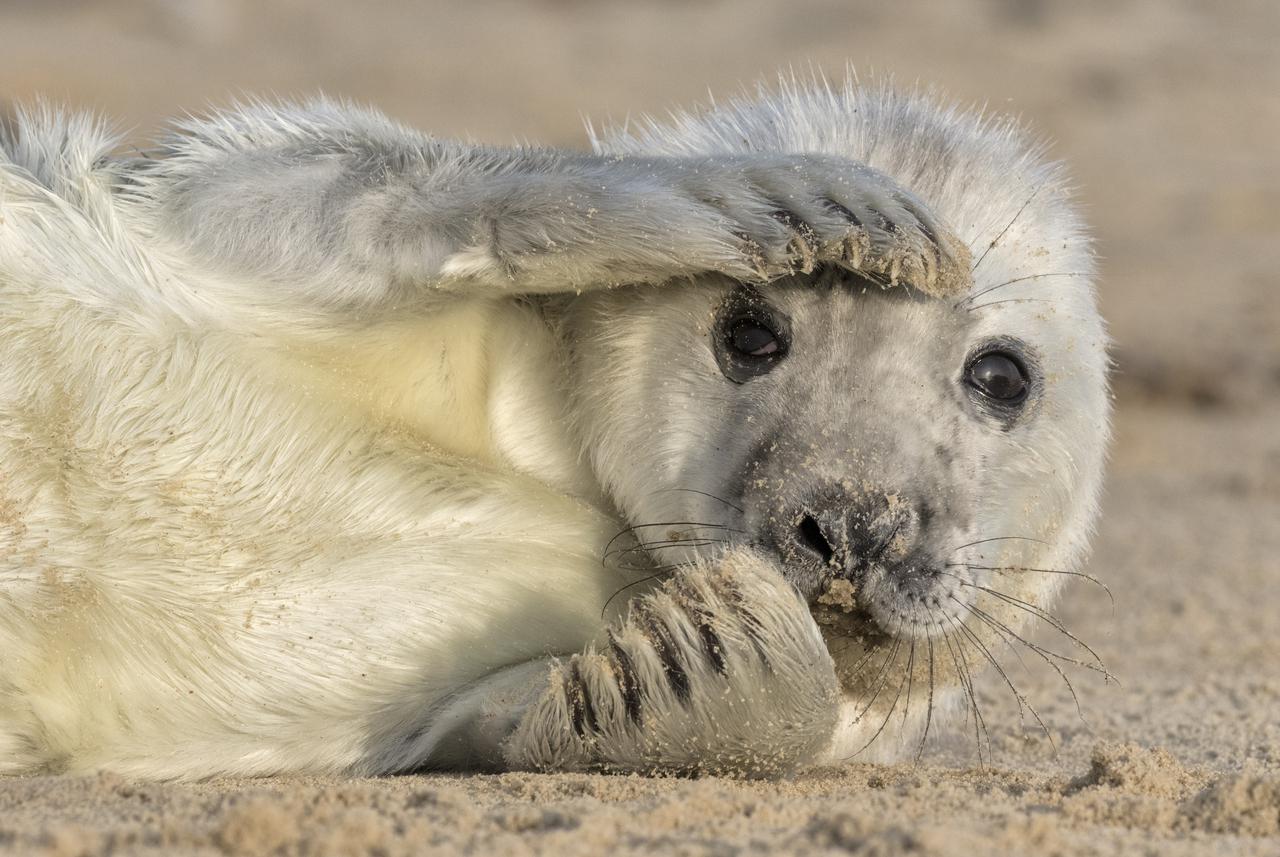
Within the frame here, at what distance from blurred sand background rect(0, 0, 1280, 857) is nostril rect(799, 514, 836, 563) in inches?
16.4

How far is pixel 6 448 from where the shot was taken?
293cm

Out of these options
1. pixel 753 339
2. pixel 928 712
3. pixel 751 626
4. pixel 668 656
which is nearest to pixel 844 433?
pixel 753 339

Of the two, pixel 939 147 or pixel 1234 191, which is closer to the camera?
pixel 939 147

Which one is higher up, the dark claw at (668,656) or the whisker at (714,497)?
the whisker at (714,497)

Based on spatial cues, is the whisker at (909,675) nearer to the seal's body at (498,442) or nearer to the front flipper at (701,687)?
the seal's body at (498,442)

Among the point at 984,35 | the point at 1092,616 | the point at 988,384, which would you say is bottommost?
the point at 1092,616

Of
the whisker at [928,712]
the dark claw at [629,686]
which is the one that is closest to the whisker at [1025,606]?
the whisker at [928,712]

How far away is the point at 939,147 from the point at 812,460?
0.99 meters

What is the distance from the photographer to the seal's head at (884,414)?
9.61 feet

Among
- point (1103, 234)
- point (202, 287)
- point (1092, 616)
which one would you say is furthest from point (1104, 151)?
point (202, 287)

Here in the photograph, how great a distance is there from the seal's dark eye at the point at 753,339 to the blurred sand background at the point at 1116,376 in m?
0.87

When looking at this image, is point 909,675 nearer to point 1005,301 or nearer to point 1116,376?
point 1005,301

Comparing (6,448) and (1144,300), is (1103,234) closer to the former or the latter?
(1144,300)

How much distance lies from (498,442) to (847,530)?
0.89 metres
